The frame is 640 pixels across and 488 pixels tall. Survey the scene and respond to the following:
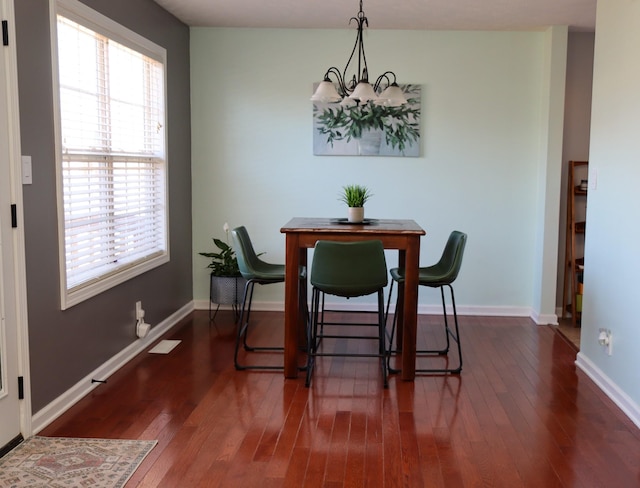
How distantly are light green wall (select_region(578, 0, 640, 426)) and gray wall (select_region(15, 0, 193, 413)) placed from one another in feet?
9.85

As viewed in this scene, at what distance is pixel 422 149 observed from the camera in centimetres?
591

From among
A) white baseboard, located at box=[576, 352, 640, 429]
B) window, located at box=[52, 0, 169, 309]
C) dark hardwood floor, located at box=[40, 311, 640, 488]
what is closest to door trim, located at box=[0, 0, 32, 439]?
dark hardwood floor, located at box=[40, 311, 640, 488]

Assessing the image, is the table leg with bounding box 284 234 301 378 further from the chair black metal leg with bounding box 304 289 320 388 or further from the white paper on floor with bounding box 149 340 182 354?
the white paper on floor with bounding box 149 340 182 354

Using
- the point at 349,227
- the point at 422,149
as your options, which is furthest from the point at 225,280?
the point at 422,149

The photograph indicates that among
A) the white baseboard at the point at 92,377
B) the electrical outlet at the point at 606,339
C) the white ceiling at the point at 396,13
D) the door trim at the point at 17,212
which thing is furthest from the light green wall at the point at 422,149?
the door trim at the point at 17,212

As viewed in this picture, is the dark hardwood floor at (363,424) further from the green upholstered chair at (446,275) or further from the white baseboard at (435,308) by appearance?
the white baseboard at (435,308)

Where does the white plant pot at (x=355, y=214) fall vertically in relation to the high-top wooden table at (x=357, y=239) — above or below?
above

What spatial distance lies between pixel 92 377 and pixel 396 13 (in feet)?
11.2

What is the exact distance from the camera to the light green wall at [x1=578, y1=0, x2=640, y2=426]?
3650mm

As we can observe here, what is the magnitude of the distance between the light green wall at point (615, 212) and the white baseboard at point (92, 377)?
2979mm

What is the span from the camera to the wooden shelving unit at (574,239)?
578 cm

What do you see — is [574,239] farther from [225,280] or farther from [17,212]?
[17,212]

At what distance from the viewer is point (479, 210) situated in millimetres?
5961

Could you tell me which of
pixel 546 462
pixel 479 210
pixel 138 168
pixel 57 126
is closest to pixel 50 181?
pixel 57 126
